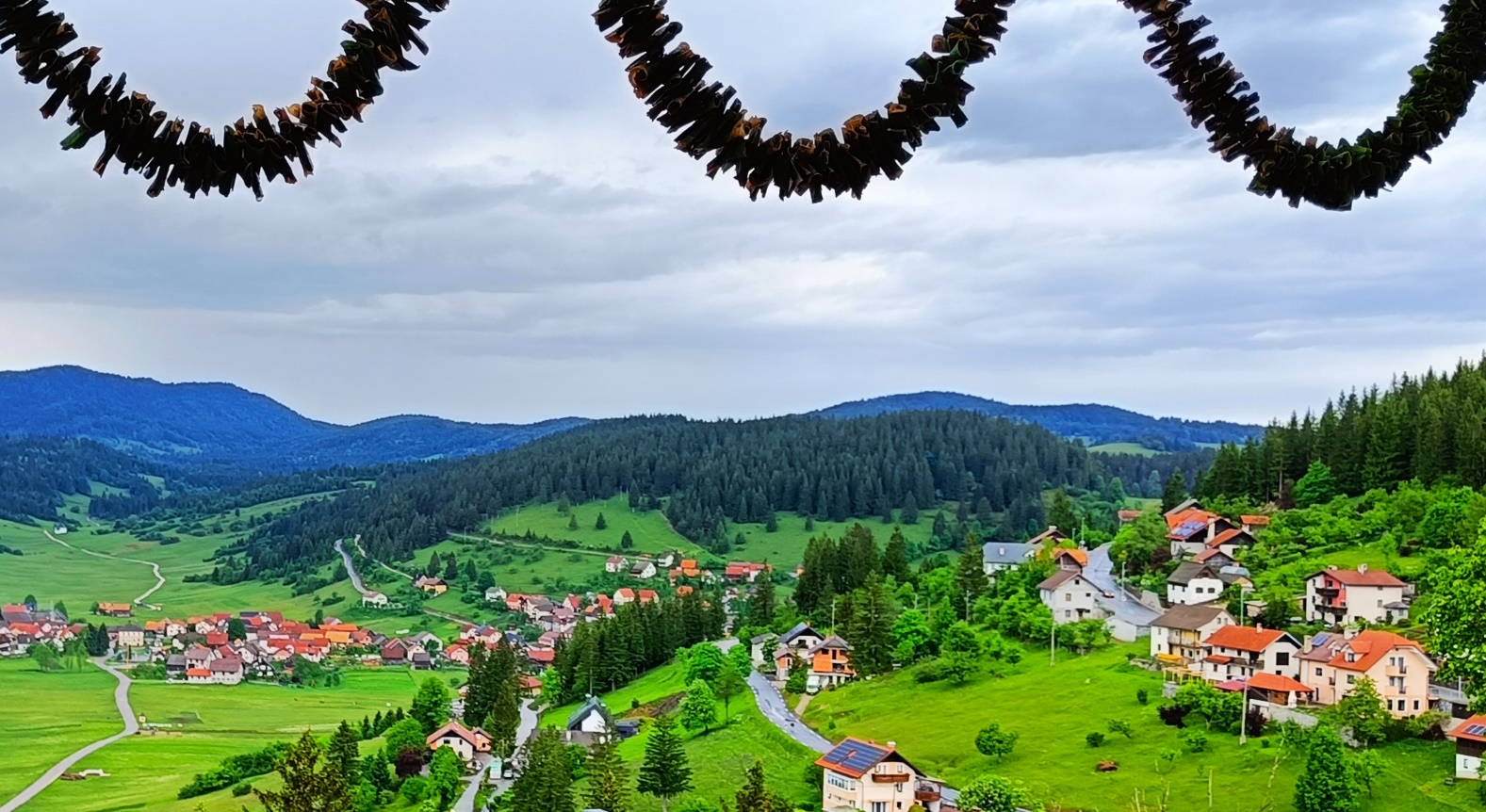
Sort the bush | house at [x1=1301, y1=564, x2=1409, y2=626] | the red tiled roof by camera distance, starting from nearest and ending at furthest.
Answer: the bush → house at [x1=1301, y1=564, x2=1409, y2=626] → the red tiled roof

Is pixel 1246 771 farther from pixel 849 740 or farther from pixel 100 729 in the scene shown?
pixel 100 729

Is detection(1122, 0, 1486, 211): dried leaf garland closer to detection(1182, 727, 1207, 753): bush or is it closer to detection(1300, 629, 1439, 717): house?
detection(1182, 727, 1207, 753): bush

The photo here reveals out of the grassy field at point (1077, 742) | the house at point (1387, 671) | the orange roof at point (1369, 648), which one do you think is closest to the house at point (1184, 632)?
the grassy field at point (1077, 742)

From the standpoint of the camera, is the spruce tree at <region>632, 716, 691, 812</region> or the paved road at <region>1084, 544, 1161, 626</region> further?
the paved road at <region>1084, 544, 1161, 626</region>

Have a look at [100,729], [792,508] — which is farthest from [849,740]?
[792,508]

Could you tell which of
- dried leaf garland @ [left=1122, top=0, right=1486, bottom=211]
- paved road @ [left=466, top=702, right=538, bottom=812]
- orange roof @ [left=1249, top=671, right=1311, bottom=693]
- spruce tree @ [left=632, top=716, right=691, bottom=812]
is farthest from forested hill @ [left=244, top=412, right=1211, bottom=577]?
dried leaf garland @ [left=1122, top=0, right=1486, bottom=211]

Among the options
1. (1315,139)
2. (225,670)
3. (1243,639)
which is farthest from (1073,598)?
(225,670)

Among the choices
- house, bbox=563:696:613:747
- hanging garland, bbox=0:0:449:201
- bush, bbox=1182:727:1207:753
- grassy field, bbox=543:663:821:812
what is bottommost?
house, bbox=563:696:613:747
